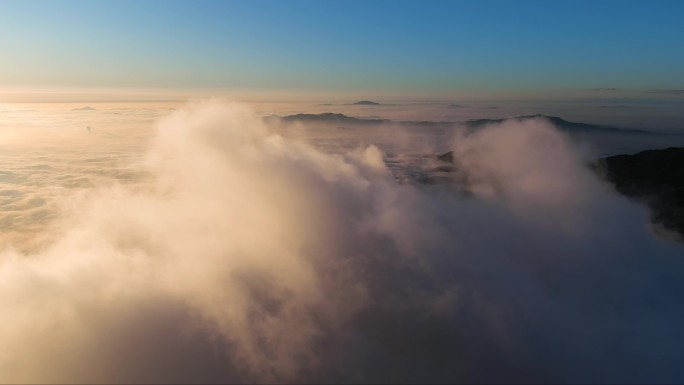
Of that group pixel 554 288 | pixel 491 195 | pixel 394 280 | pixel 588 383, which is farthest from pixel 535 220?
pixel 588 383

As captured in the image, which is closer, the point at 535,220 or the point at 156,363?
the point at 156,363

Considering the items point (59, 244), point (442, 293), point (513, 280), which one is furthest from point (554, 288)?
point (59, 244)

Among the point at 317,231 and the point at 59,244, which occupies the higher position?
the point at 317,231

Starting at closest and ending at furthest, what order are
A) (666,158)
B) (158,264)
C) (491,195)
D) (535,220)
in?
1. (158,264)
2. (535,220)
3. (491,195)
4. (666,158)

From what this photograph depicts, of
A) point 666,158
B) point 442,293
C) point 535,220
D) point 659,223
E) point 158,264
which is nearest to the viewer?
point 442,293

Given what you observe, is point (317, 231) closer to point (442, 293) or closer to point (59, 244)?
point (442, 293)

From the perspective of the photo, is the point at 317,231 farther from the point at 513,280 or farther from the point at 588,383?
the point at 588,383
